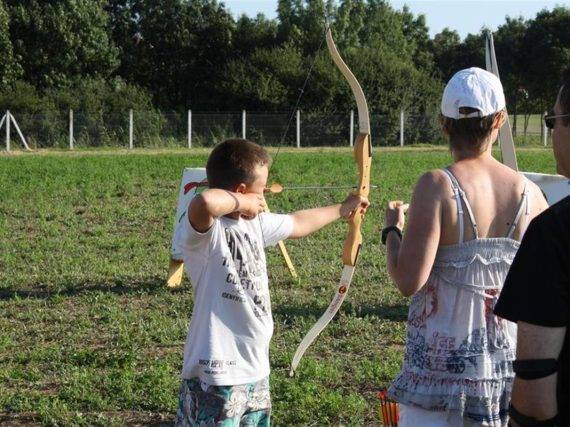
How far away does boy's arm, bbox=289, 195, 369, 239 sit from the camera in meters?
3.78

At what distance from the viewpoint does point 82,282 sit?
28.7 ft

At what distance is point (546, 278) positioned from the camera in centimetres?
189

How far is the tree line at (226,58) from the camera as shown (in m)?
36.7

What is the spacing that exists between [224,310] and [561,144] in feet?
5.02

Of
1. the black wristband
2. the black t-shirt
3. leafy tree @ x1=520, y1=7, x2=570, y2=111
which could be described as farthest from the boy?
leafy tree @ x1=520, y1=7, x2=570, y2=111

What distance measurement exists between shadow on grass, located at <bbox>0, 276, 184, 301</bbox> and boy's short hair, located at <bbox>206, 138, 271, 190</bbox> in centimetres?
505

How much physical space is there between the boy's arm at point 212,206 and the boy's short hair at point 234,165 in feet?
0.28

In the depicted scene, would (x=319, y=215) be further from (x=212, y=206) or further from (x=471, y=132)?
(x=471, y=132)

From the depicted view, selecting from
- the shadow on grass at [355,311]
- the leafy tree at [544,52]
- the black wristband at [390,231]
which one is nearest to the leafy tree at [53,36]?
the leafy tree at [544,52]

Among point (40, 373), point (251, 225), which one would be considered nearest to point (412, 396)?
point (251, 225)

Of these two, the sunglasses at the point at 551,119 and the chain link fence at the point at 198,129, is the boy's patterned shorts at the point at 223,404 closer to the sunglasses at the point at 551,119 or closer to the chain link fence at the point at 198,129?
the sunglasses at the point at 551,119

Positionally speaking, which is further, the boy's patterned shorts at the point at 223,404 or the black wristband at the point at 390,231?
the boy's patterned shorts at the point at 223,404

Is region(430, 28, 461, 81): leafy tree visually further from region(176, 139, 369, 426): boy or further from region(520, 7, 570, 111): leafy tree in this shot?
region(176, 139, 369, 426): boy

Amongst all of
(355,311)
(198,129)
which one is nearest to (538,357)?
(355,311)
